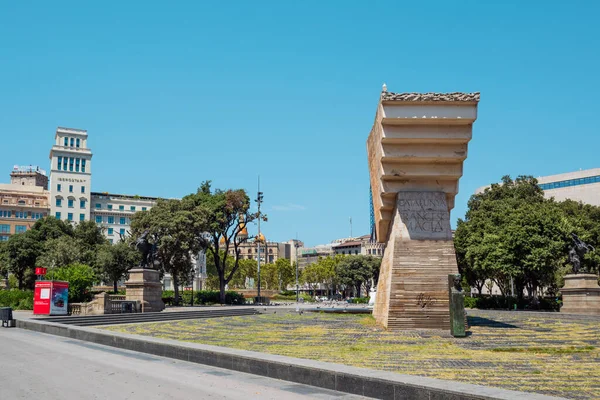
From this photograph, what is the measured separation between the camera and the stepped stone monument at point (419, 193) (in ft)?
63.3

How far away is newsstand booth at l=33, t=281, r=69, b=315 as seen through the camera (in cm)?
2828

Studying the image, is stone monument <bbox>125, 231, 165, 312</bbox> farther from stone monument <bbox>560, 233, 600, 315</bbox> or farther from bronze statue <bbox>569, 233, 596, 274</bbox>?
bronze statue <bbox>569, 233, 596, 274</bbox>

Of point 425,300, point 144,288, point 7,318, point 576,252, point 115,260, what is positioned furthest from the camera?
point 115,260

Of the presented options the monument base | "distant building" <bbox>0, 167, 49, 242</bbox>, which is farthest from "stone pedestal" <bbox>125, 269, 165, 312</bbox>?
"distant building" <bbox>0, 167, 49, 242</bbox>

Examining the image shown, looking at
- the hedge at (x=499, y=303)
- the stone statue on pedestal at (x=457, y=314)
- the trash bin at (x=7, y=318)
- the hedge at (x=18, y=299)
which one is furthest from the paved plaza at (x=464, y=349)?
the hedge at (x=18, y=299)

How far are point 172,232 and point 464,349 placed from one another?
42731mm

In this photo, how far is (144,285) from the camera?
1356 inches

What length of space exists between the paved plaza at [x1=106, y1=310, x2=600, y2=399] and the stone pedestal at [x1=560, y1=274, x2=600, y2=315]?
1188 centimetres

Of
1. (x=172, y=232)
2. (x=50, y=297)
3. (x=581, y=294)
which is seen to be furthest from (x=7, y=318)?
(x=581, y=294)

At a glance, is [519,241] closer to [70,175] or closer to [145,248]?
[145,248]

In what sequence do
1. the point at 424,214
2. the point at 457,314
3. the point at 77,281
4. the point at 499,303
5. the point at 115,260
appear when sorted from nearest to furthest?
the point at 457,314
the point at 424,214
the point at 77,281
the point at 499,303
the point at 115,260

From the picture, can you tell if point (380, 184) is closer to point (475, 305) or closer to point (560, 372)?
point (560, 372)

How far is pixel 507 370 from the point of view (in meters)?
10.7

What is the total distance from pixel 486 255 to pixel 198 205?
31237mm
